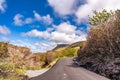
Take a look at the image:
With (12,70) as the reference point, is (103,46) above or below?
above

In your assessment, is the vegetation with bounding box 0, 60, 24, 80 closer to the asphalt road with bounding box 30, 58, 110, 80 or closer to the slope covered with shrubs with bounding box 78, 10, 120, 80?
the asphalt road with bounding box 30, 58, 110, 80

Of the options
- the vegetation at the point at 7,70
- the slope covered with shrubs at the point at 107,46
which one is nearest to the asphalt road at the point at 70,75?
the slope covered with shrubs at the point at 107,46

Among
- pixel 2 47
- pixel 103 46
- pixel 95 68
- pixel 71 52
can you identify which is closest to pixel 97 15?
pixel 71 52

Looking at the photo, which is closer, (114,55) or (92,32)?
(114,55)

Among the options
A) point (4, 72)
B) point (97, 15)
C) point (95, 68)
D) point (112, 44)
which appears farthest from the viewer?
point (97, 15)

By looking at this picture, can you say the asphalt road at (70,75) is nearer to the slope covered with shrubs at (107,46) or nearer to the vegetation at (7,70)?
the slope covered with shrubs at (107,46)

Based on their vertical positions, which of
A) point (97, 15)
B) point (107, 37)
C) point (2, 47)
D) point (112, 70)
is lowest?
point (112, 70)

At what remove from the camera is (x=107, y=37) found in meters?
45.5

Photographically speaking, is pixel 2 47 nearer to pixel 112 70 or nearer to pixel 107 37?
pixel 112 70

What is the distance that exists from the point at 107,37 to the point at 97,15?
3576 cm

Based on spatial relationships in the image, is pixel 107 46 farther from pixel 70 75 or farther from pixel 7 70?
pixel 7 70

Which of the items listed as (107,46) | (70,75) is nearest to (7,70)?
(70,75)

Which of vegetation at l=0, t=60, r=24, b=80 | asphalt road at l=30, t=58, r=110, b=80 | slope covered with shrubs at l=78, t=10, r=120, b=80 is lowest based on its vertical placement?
asphalt road at l=30, t=58, r=110, b=80

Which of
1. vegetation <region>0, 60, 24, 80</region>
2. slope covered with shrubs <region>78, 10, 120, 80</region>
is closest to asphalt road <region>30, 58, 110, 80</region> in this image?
slope covered with shrubs <region>78, 10, 120, 80</region>
